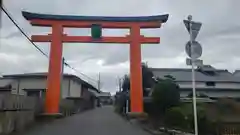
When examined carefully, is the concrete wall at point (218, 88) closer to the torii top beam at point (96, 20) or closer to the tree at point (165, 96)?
the torii top beam at point (96, 20)

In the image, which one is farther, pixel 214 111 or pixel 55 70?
pixel 55 70

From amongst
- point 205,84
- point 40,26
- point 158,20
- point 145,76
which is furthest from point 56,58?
point 205,84

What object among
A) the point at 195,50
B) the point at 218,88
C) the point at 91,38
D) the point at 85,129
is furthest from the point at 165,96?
the point at 218,88

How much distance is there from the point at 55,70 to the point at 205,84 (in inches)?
1062

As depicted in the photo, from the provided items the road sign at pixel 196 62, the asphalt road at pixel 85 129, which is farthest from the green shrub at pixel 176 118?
the road sign at pixel 196 62

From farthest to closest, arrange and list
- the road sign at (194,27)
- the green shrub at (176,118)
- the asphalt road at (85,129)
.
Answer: the green shrub at (176,118), the asphalt road at (85,129), the road sign at (194,27)

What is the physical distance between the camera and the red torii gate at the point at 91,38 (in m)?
25.9

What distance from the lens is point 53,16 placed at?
87.1ft

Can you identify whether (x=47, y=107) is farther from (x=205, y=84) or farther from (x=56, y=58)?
(x=205, y=84)

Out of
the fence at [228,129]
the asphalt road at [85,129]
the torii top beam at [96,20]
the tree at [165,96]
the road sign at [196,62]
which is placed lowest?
the asphalt road at [85,129]

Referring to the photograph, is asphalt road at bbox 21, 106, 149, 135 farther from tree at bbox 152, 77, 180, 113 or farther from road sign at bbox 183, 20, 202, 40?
road sign at bbox 183, 20, 202, 40

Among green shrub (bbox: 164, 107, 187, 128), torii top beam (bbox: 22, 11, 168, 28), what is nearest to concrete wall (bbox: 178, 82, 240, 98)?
torii top beam (bbox: 22, 11, 168, 28)

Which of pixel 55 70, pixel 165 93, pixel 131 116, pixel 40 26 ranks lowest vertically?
pixel 131 116

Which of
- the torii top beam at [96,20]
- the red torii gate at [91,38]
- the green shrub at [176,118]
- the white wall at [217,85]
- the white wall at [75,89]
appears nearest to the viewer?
the green shrub at [176,118]
